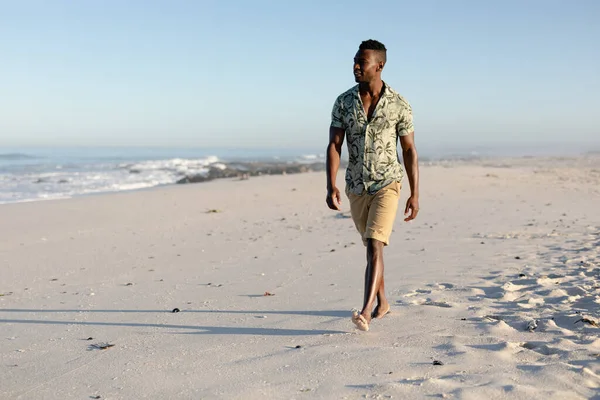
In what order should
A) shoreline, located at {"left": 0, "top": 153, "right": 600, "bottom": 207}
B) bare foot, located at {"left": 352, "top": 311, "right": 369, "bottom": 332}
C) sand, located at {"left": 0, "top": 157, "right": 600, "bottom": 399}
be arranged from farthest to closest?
shoreline, located at {"left": 0, "top": 153, "right": 600, "bottom": 207} → bare foot, located at {"left": 352, "top": 311, "right": 369, "bottom": 332} → sand, located at {"left": 0, "top": 157, "right": 600, "bottom": 399}

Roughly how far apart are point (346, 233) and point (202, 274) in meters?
3.15

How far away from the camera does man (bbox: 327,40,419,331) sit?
13.6 feet

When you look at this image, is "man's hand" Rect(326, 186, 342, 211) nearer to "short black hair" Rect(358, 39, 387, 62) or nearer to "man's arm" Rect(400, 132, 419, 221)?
"man's arm" Rect(400, 132, 419, 221)

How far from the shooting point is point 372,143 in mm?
4168

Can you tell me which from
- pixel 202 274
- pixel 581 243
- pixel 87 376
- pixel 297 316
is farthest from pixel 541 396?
pixel 581 243

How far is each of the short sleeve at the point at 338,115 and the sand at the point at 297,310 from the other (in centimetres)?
142

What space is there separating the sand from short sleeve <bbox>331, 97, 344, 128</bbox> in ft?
4.67

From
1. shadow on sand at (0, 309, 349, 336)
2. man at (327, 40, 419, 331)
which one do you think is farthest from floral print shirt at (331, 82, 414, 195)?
shadow on sand at (0, 309, 349, 336)

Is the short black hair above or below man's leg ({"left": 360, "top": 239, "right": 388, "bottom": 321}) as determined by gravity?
above

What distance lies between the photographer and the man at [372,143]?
4133 mm

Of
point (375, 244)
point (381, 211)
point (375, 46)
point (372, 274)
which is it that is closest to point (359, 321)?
point (372, 274)

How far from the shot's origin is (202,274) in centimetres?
668

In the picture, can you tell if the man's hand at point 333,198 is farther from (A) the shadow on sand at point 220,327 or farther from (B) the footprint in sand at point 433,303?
(B) the footprint in sand at point 433,303

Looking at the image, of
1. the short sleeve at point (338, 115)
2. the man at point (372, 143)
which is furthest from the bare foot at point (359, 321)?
the short sleeve at point (338, 115)
